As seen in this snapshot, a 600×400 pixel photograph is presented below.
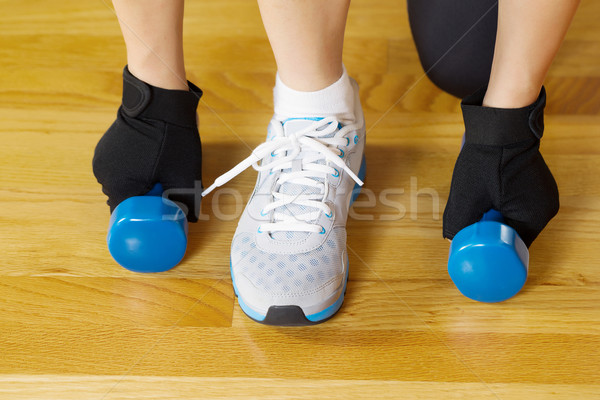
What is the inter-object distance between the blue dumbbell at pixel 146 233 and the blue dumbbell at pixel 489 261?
40cm

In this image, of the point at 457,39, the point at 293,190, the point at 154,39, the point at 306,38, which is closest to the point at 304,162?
the point at 293,190

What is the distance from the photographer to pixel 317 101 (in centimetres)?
83

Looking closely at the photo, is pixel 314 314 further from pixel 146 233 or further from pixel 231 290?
pixel 146 233

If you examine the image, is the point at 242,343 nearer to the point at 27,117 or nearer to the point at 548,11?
the point at 548,11

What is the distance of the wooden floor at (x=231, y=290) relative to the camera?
2.32 feet

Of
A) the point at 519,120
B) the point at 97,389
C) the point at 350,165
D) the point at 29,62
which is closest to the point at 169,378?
the point at 97,389

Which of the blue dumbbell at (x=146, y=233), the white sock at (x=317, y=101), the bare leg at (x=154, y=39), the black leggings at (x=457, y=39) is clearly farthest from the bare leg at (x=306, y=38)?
the black leggings at (x=457, y=39)

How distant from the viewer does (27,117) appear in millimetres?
1104

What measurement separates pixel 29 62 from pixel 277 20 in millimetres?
786

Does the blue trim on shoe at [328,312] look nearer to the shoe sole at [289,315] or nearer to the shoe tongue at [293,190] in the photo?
the shoe sole at [289,315]

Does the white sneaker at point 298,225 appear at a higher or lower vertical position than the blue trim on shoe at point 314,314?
higher

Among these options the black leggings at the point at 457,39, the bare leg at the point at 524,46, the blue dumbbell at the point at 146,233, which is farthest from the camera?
the black leggings at the point at 457,39

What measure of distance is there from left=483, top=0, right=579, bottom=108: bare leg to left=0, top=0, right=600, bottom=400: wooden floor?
0.85 feet

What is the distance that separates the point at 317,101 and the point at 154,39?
262 millimetres
